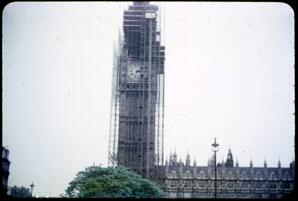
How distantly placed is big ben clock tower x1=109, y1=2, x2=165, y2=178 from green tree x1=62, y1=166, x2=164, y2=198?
100 ft

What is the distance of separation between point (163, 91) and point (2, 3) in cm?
5798

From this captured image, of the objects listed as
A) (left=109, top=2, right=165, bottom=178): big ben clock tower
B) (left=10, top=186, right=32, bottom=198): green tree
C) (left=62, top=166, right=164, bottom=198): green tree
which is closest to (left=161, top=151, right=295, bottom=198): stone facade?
(left=109, top=2, right=165, bottom=178): big ben clock tower

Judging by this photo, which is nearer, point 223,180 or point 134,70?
point 223,180

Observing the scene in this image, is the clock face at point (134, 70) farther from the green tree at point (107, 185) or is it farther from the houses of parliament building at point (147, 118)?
the green tree at point (107, 185)

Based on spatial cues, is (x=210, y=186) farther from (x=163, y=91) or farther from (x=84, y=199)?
(x=84, y=199)

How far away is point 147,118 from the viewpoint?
63.2 metres

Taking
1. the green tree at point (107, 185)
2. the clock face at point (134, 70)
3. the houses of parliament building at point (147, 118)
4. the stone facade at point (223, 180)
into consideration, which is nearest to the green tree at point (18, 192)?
the green tree at point (107, 185)

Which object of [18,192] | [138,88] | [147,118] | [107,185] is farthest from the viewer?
[138,88]

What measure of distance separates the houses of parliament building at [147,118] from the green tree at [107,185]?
97.9ft

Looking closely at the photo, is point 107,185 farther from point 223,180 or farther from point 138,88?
point 223,180

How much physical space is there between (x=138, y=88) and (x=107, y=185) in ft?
129

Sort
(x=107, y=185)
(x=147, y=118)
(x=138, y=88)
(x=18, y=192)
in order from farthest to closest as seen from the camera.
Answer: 1. (x=138, y=88)
2. (x=147, y=118)
3. (x=107, y=185)
4. (x=18, y=192)

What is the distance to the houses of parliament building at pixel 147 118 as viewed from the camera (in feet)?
200

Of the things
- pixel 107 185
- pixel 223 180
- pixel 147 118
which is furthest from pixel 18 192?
pixel 223 180
